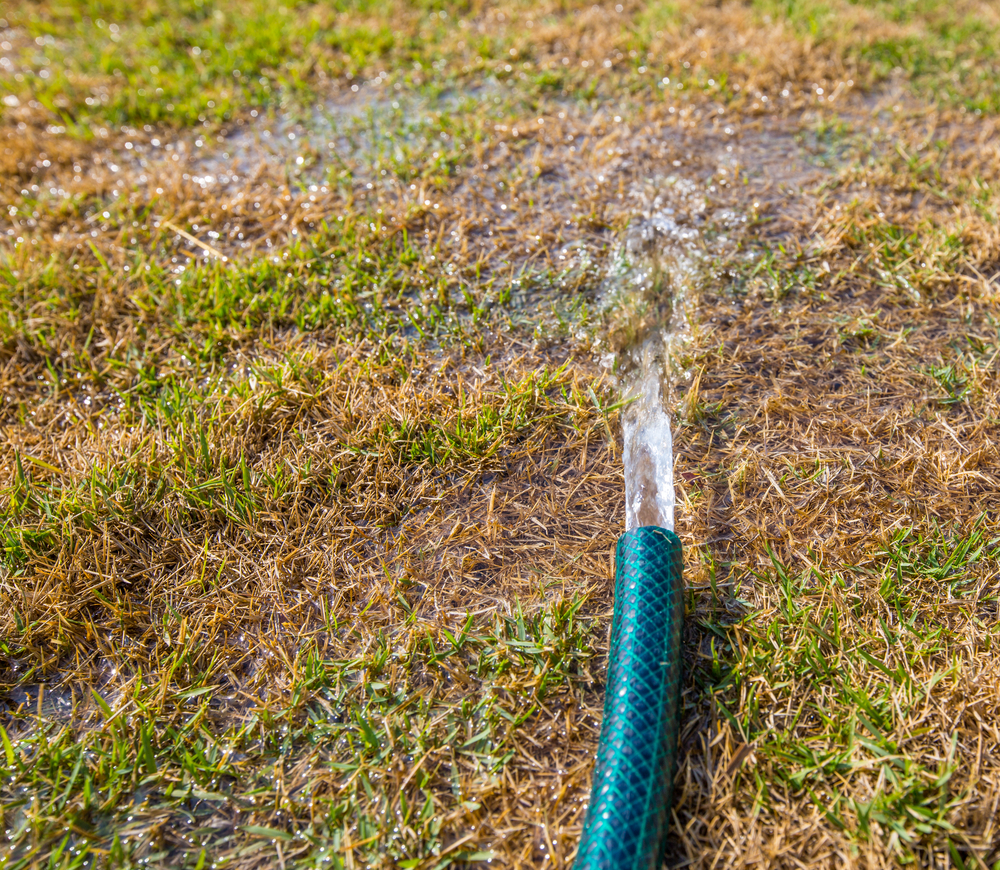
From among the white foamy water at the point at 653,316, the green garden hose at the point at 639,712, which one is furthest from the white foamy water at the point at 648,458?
the green garden hose at the point at 639,712

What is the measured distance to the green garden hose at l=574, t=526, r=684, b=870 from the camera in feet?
4.73

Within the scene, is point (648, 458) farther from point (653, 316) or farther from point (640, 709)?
point (640, 709)

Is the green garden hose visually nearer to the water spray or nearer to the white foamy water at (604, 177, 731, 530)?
the water spray

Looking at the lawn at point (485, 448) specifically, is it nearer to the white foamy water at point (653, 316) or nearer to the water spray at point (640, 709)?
the white foamy water at point (653, 316)

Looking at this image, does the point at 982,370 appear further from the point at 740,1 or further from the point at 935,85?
the point at 740,1

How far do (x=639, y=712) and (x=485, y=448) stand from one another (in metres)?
1.00

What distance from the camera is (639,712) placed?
158cm

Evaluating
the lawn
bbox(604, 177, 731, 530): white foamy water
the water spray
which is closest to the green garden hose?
the water spray

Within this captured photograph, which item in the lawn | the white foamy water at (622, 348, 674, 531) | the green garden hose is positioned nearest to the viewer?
the green garden hose

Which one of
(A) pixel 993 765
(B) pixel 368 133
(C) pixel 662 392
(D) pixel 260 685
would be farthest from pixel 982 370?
(B) pixel 368 133

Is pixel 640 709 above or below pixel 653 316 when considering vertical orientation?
below

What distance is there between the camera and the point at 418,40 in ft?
13.5

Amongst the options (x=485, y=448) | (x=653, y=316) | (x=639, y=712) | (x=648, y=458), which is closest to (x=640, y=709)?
(x=639, y=712)

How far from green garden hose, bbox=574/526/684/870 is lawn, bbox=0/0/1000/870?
163mm
